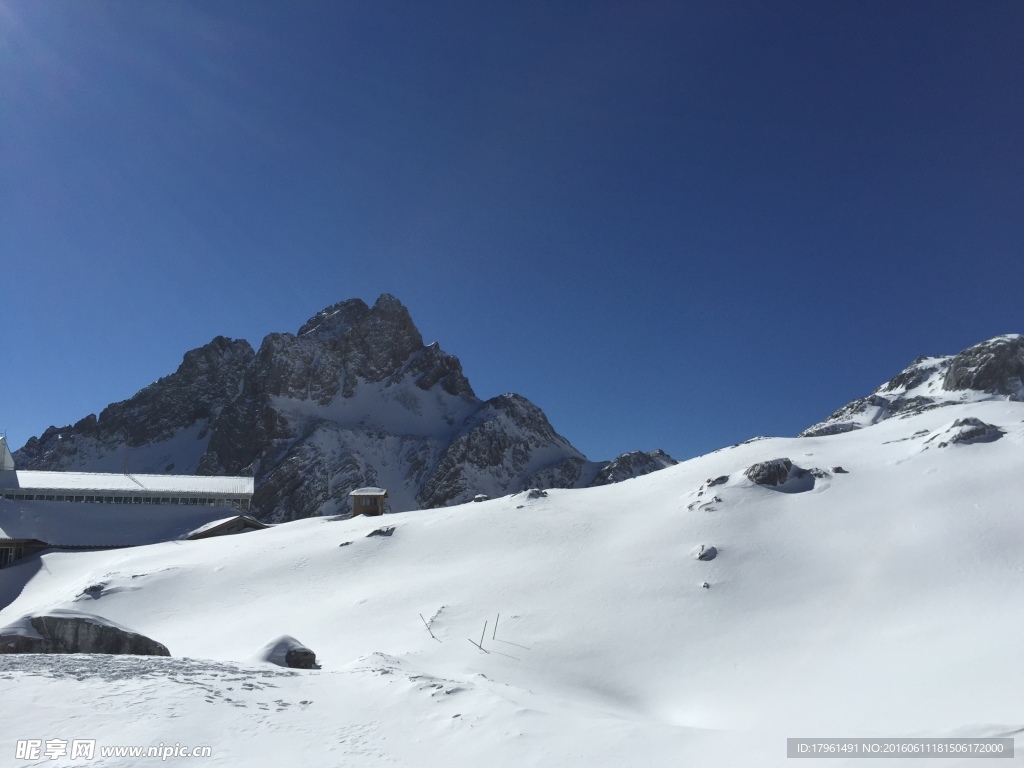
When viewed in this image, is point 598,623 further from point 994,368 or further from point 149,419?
point 149,419

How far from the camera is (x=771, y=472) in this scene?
113 feet

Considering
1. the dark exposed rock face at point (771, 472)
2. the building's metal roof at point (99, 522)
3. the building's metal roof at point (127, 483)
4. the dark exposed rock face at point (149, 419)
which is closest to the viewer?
the dark exposed rock face at point (771, 472)

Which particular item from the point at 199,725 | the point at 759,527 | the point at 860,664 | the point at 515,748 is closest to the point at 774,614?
the point at 860,664

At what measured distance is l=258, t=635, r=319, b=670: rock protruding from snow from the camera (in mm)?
16297

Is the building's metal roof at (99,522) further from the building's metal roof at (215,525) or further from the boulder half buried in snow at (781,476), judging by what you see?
the boulder half buried in snow at (781,476)

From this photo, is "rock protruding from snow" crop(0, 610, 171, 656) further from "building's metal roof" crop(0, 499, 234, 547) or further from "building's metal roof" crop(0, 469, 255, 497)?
"building's metal roof" crop(0, 469, 255, 497)

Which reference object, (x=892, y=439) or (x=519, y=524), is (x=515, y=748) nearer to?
(x=519, y=524)

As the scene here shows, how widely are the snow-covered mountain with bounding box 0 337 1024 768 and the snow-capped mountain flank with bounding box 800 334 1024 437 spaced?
6489 cm

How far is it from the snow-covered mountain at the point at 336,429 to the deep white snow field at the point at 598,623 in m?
90.0

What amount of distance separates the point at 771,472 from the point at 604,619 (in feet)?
51.9

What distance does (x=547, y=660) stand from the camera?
66.8 ft

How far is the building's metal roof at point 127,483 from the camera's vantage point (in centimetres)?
6825

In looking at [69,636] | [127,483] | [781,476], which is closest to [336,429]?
[127,483]

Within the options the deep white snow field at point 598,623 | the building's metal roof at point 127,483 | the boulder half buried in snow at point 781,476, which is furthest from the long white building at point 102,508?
the boulder half buried in snow at point 781,476
